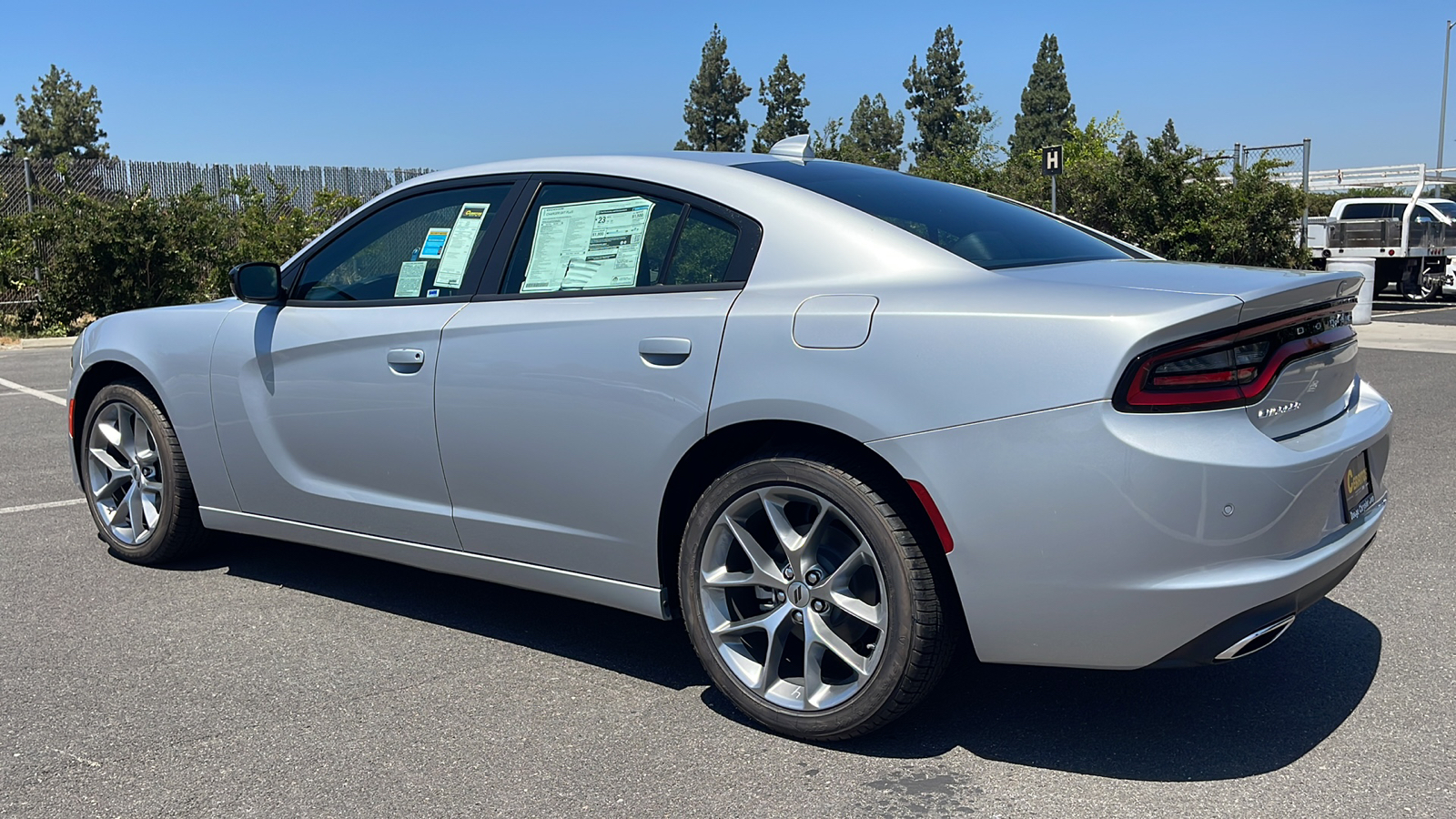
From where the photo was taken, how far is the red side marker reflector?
2973 millimetres

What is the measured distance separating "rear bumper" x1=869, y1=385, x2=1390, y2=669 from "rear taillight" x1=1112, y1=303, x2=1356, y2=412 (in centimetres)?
4

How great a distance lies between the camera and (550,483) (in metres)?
3.66

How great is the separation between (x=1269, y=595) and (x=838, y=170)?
1.91m

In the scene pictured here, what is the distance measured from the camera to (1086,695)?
356cm

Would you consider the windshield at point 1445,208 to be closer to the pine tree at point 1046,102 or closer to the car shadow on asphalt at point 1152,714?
the car shadow on asphalt at point 1152,714

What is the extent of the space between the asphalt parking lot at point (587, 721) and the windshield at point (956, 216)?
4.20 ft

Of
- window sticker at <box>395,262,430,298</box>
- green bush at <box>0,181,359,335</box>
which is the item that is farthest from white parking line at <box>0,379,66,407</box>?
window sticker at <box>395,262,430,298</box>

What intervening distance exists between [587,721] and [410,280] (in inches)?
64.9

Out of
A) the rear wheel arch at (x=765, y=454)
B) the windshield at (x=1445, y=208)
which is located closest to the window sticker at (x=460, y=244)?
the rear wheel arch at (x=765, y=454)

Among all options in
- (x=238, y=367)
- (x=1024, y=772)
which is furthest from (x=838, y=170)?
(x=238, y=367)

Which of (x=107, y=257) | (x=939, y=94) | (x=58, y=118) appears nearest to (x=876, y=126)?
(x=939, y=94)

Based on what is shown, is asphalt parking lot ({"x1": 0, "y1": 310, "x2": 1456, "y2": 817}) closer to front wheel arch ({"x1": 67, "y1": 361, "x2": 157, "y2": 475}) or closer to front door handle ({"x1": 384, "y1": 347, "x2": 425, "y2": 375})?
front wheel arch ({"x1": 67, "y1": 361, "x2": 157, "y2": 475})

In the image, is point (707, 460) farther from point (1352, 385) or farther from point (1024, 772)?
point (1352, 385)

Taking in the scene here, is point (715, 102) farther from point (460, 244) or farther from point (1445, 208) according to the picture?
point (460, 244)
